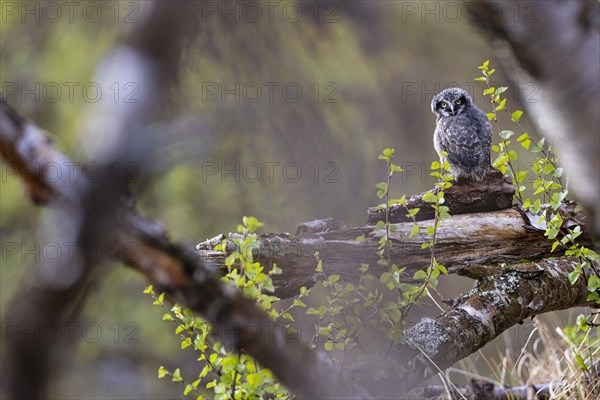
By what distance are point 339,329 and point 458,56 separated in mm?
5136

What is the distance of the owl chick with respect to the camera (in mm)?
3539

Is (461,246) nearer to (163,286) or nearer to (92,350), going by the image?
(163,286)

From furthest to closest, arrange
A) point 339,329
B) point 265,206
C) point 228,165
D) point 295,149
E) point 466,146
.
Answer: point 228,165
point 265,206
point 295,149
point 466,146
point 339,329

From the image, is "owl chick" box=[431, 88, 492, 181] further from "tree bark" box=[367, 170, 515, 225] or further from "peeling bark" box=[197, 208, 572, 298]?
"peeling bark" box=[197, 208, 572, 298]

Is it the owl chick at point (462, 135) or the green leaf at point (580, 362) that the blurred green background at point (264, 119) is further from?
the green leaf at point (580, 362)

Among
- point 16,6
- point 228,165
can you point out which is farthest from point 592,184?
point 16,6

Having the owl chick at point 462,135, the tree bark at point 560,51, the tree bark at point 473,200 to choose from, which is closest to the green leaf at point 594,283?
the tree bark at point 473,200

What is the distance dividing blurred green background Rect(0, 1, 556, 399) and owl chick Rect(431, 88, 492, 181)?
877mm

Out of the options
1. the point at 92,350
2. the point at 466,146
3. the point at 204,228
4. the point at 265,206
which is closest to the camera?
the point at 466,146

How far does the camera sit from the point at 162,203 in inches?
268

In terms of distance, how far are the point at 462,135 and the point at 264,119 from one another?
1.26 meters

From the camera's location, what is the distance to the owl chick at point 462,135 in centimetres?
354

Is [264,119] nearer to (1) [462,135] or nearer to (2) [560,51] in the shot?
(1) [462,135]

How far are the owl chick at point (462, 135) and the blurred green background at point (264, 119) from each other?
88 centimetres
